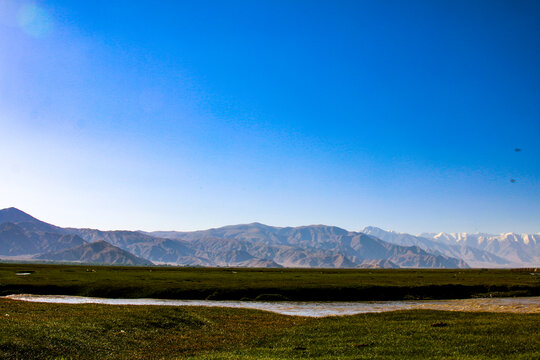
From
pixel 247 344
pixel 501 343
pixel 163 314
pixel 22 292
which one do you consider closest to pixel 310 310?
pixel 163 314

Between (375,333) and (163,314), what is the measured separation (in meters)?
21.1

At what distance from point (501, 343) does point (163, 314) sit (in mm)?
29737

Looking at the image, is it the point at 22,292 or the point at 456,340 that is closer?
the point at 456,340

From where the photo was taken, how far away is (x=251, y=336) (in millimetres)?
31891

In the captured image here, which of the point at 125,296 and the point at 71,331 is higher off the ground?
the point at 71,331

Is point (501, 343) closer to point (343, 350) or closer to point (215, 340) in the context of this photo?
point (343, 350)

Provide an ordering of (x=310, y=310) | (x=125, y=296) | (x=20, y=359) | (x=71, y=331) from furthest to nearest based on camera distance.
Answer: (x=125, y=296)
(x=310, y=310)
(x=71, y=331)
(x=20, y=359)

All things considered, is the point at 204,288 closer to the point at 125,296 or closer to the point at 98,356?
the point at 125,296


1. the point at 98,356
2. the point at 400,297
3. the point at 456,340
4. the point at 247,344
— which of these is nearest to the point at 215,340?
the point at 247,344

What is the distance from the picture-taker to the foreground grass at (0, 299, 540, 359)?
934 inches

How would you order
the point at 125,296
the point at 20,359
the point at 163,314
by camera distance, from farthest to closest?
the point at 125,296 → the point at 163,314 → the point at 20,359

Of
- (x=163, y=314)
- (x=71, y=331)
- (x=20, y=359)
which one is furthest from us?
Result: (x=163, y=314)

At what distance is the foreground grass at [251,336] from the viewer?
77.8ft

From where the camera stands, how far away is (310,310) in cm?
5434
